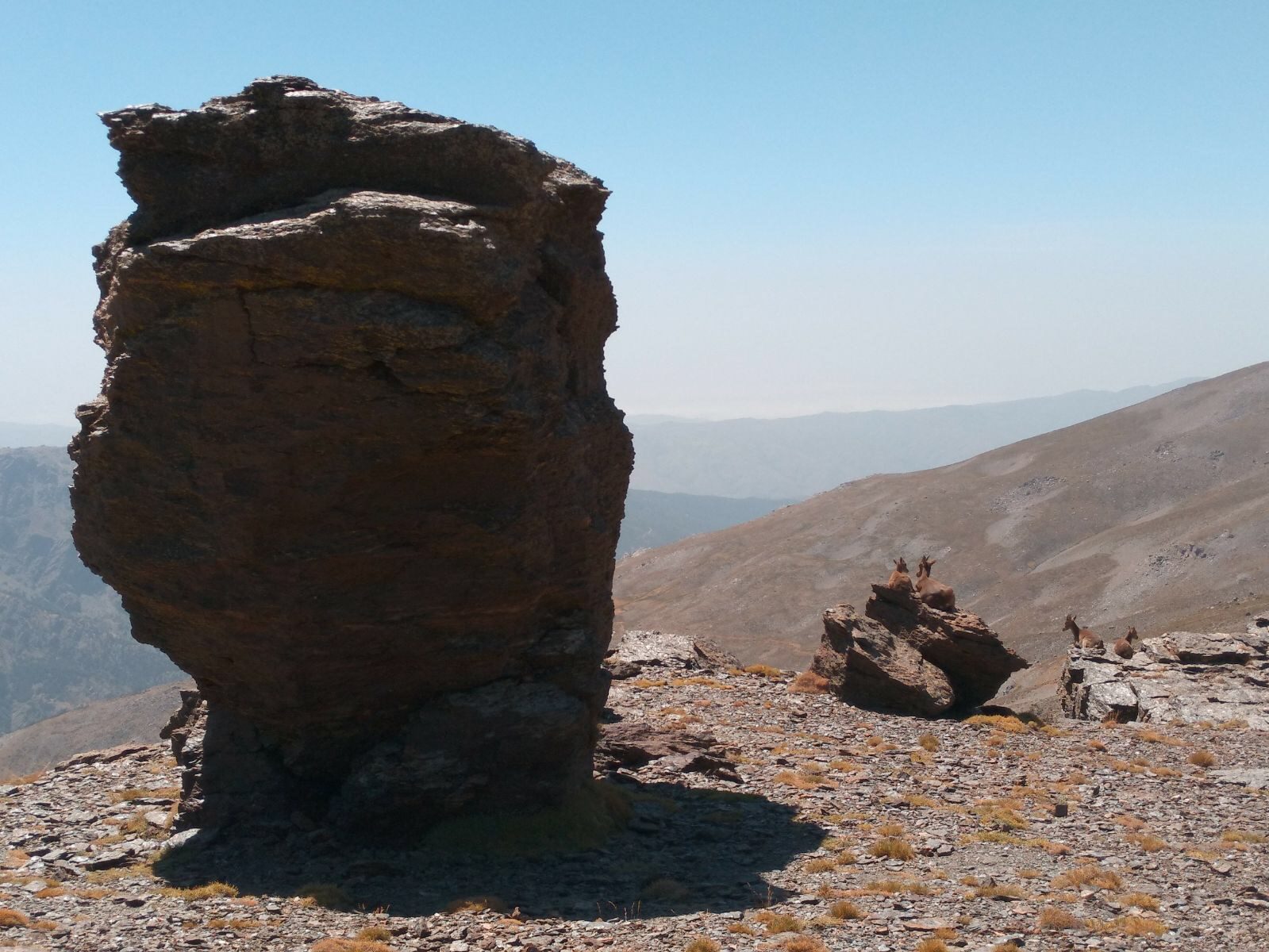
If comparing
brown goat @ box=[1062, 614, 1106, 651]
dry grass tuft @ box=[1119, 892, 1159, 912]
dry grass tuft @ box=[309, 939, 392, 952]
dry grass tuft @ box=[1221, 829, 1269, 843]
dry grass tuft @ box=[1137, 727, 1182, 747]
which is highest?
brown goat @ box=[1062, 614, 1106, 651]

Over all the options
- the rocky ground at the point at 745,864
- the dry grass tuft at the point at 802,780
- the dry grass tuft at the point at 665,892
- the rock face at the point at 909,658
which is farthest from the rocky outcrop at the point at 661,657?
the dry grass tuft at the point at 665,892

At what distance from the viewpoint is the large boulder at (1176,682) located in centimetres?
3409

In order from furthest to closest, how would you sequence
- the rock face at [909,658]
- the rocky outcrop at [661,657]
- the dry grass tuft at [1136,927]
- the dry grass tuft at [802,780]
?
the rocky outcrop at [661,657], the rock face at [909,658], the dry grass tuft at [802,780], the dry grass tuft at [1136,927]

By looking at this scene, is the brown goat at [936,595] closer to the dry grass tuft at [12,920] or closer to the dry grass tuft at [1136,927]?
the dry grass tuft at [1136,927]

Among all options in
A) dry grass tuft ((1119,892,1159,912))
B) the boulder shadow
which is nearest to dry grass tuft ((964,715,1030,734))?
the boulder shadow

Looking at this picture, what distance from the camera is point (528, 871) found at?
18297 millimetres

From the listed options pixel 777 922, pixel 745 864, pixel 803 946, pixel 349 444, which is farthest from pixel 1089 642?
pixel 349 444

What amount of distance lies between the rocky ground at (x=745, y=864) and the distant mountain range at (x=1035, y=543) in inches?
2536

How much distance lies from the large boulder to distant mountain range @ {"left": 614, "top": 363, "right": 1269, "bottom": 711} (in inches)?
1758

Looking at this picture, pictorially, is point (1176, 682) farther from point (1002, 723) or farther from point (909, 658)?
point (909, 658)

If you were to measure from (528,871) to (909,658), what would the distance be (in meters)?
18.8

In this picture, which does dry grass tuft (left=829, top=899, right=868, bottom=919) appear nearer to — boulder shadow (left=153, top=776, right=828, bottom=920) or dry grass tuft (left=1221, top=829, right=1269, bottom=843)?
boulder shadow (left=153, top=776, right=828, bottom=920)

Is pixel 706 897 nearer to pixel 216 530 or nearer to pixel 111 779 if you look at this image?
pixel 216 530

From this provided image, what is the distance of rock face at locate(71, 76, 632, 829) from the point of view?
1709 centimetres
